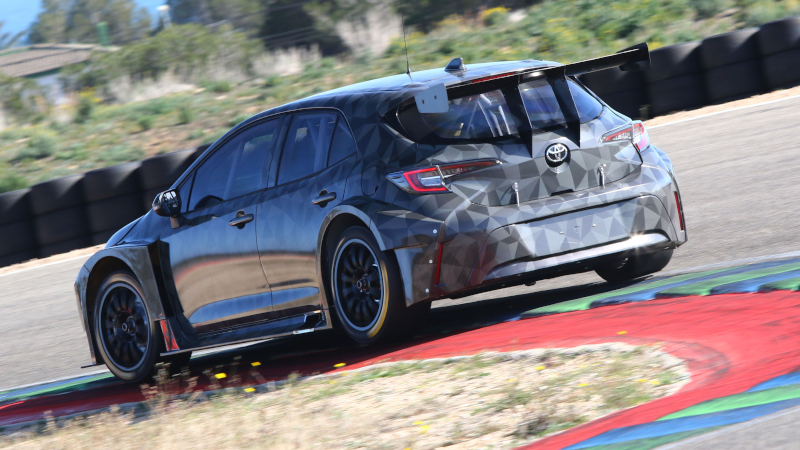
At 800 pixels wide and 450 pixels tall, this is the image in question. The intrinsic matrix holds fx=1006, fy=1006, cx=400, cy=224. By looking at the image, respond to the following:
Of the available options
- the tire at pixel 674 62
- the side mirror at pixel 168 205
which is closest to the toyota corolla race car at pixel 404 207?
the side mirror at pixel 168 205

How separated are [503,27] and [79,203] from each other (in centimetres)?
1802

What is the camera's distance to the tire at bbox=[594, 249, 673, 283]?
669 cm

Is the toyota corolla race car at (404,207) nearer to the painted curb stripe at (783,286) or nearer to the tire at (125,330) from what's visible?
the tire at (125,330)

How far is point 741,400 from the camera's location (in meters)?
3.59

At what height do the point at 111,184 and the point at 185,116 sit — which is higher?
the point at 185,116

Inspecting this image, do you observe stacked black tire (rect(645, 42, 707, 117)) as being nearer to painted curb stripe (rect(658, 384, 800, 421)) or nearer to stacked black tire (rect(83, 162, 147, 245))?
stacked black tire (rect(83, 162, 147, 245))

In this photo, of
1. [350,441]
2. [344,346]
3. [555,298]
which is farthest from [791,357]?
[344,346]

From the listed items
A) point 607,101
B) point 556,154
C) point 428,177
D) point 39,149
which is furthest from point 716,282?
point 39,149

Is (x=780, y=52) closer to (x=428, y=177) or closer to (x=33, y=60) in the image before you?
(x=428, y=177)

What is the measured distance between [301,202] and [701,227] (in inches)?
147

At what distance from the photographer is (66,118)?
28.0 metres

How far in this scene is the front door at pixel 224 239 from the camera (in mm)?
6391

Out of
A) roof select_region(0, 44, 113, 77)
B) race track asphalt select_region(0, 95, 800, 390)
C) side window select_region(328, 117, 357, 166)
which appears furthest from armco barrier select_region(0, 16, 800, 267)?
roof select_region(0, 44, 113, 77)

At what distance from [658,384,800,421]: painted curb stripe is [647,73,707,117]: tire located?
39.3 ft
